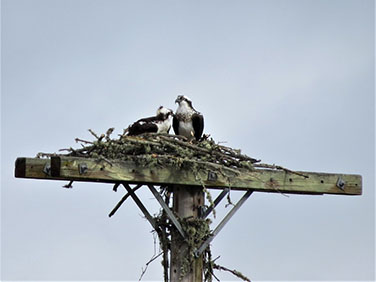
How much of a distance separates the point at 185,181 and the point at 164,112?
8.41 feet

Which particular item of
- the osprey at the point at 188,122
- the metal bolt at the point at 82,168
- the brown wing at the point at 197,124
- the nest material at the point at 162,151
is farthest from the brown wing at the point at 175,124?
the metal bolt at the point at 82,168

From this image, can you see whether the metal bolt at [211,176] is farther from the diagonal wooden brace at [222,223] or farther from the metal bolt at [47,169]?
the metal bolt at [47,169]

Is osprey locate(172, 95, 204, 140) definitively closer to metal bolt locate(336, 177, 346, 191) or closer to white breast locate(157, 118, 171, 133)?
white breast locate(157, 118, 171, 133)

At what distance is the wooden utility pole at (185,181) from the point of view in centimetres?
599

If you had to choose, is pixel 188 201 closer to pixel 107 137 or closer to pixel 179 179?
pixel 179 179

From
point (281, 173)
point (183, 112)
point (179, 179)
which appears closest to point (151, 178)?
point (179, 179)

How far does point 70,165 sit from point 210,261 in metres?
1.57

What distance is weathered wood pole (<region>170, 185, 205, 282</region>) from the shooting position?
6521 millimetres

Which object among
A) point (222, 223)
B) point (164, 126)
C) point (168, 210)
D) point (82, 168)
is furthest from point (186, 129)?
point (82, 168)

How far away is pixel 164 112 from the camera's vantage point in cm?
890

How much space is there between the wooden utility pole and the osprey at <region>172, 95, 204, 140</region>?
2.16 meters

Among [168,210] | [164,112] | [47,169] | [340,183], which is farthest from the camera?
[164,112]

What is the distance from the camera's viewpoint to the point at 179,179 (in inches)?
252

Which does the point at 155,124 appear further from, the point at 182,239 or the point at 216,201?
the point at 182,239
